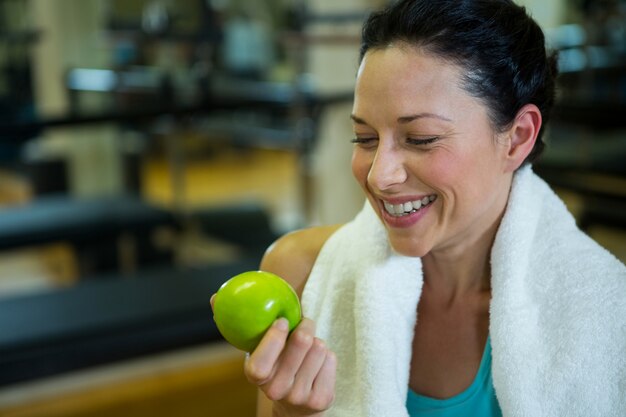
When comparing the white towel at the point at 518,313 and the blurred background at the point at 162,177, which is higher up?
the white towel at the point at 518,313

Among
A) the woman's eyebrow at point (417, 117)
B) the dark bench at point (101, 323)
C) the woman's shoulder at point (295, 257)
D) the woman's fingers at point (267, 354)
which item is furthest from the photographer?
the dark bench at point (101, 323)

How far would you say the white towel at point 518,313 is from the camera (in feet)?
3.64

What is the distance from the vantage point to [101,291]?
270 centimetres

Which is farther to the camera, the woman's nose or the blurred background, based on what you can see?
the blurred background

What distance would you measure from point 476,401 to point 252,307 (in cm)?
45

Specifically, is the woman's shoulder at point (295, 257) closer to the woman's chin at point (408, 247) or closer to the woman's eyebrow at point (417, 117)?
the woman's chin at point (408, 247)

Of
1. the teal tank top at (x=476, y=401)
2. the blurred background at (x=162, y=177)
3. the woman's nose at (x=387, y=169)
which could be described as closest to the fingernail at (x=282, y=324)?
the woman's nose at (x=387, y=169)

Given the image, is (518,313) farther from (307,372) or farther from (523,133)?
(307,372)

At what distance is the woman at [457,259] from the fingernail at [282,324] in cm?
2

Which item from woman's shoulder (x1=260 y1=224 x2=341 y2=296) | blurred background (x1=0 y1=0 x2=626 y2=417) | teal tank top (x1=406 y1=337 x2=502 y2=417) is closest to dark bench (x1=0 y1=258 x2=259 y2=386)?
blurred background (x1=0 y1=0 x2=626 y2=417)

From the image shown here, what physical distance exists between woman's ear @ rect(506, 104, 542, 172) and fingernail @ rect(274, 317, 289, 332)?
46cm

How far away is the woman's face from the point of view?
1074mm

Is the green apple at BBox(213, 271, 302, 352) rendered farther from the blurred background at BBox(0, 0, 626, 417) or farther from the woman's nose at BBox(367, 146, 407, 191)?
the blurred background at BBox(0, 0, 626, 417)

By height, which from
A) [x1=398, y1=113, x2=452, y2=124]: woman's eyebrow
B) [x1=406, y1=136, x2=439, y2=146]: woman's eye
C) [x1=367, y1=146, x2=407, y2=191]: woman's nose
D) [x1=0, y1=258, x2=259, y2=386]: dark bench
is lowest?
[x1=0, y1=258, x2=259, y2=386]: dark bench
